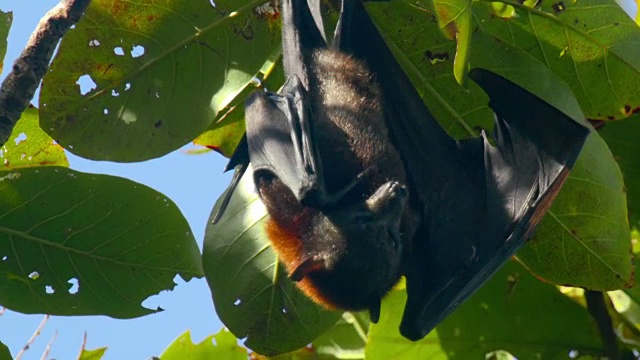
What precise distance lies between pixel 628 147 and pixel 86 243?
259cm

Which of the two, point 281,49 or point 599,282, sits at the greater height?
point 281,49

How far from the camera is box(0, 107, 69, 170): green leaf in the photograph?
3975mm

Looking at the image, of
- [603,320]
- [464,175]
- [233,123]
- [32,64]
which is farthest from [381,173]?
[32,64]

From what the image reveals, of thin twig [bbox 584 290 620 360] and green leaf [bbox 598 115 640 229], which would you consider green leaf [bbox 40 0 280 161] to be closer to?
green leaf [bbox 598 115 640 229]

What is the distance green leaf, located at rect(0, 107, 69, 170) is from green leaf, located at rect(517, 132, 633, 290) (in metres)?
2.27

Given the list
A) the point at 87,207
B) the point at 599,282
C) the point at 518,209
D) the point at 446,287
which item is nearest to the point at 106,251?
the point at 87,207

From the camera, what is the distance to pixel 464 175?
4.39 metres

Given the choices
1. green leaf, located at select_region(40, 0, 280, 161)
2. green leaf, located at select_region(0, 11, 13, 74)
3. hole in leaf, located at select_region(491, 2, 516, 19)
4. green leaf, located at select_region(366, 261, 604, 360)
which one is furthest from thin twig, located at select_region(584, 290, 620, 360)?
green leaf, located at select_region(0, 11, 13, 74)

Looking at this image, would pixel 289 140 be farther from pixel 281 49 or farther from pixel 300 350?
pixel 300 350

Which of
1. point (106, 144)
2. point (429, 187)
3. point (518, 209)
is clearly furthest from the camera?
point (429, 187)

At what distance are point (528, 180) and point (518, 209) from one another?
5.7 inches

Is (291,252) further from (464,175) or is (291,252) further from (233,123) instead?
(464,175)

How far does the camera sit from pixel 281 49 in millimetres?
4141

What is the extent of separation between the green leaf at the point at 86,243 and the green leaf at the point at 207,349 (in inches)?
15.2
